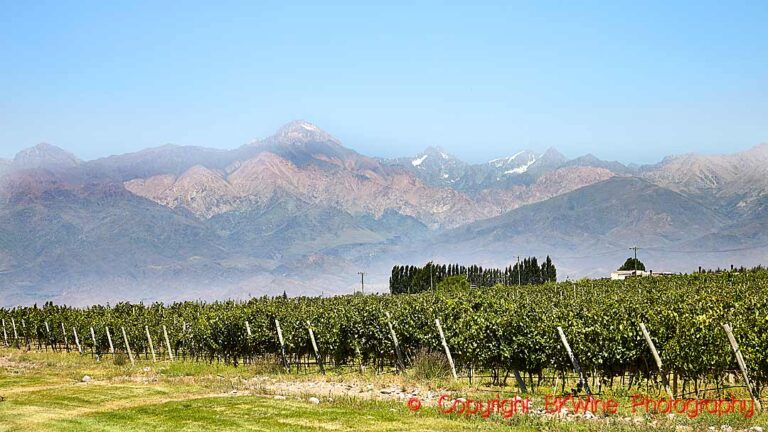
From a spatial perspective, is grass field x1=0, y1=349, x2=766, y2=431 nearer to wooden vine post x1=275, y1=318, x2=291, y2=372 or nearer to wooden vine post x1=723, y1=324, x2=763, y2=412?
wooden vine post x1=723, y1=324, x2=763, y2=412

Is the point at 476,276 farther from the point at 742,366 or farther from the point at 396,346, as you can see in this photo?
the point at 742,366

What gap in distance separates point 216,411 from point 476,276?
14620cm

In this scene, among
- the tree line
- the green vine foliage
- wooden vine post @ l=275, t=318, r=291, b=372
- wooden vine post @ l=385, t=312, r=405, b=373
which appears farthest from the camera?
the tree line

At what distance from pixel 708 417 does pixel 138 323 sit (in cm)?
3517

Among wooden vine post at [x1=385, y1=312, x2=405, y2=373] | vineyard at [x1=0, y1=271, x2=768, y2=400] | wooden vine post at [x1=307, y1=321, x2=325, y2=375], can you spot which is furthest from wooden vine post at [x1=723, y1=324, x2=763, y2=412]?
wooden vine post at [x1=307, y1=321, x2=325, y2=375]

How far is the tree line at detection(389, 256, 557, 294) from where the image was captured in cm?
15888

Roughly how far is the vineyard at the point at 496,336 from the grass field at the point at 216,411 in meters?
2.62

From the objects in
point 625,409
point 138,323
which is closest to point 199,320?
point 138,323

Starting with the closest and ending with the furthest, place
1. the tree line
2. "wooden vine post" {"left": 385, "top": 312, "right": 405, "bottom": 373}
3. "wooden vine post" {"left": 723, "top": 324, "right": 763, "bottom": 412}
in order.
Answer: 1. "wooden vine post" {"left": 723, "top": 324, "right": 763, "bottom": 412}
2. "wooden vine post" {"left": 385, "top": 312, "right": 405, "bottom": 373}
3. the tree line

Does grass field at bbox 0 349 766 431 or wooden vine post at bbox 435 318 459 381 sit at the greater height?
wooden vine post at bbox 435 318 459 381

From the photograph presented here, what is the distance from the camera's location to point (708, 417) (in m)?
17.9

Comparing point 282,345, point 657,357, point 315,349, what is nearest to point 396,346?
point 315,349

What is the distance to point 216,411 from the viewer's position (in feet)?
70.3

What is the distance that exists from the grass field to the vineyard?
103 inches
